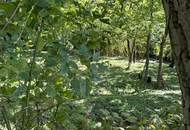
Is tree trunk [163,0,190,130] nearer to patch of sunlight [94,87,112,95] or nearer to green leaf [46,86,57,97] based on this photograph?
green leaf [46,86,57,97]

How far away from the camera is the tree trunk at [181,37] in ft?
5.72

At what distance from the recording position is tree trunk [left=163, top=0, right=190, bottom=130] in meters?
1.74

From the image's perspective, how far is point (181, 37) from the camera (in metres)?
1.78

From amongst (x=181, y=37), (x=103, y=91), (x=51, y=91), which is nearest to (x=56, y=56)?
(x=51, y=91)

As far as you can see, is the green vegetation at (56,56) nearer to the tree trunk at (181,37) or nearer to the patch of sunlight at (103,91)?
the tree trunk at (181,37)

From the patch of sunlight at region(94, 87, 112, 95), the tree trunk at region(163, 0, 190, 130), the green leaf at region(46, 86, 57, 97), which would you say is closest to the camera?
the tree trunk at region(163, 0, 190, 130)

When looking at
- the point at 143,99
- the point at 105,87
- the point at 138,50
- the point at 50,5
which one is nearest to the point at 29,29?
the point at 50,5

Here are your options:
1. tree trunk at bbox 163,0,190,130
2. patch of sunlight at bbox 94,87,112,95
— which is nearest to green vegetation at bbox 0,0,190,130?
tree trunk at bbox 163,0,190,130

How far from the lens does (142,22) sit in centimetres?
1788

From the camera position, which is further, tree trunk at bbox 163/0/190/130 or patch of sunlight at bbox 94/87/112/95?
patch of sunlight at bbox 94/87/112/95

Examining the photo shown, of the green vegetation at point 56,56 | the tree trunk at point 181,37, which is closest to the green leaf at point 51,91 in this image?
the green vegetation at point 56,56

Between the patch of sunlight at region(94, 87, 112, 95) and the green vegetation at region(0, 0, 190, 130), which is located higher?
the green vegetation at region(0, 0, 190, 130)

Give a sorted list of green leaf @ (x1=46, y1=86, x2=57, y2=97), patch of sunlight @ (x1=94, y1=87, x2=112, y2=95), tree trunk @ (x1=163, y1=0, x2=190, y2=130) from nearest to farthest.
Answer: tree trunk @ (x1=163, y1=0, x2=190, y2=130)
green leaf @ (x1=46, y1=86, x2=57, y2=97)
patch of sunlight @ (x1=94, y1=87, x2=112, y2=95)

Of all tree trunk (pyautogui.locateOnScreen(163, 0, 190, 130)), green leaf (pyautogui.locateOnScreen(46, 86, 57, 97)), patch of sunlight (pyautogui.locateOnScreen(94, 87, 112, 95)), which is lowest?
patch of sunlight (pyautogui.locateOnScreen(94, 87, 112, 95))
